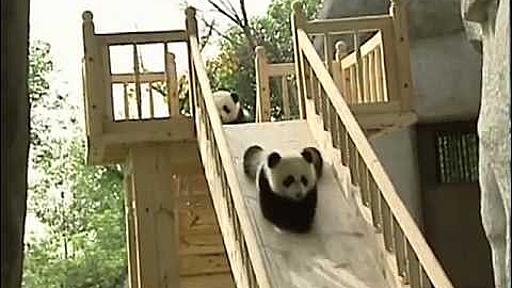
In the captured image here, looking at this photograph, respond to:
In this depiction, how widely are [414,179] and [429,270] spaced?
4066 mm

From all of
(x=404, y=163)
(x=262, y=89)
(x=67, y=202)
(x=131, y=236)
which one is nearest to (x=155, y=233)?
(x=131, y=236)

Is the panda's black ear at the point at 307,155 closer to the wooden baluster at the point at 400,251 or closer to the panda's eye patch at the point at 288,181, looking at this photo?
the panda's eye patch at the point at 288,181

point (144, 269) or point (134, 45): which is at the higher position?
point (134, 45)

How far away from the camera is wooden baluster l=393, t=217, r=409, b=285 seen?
13.5 ft

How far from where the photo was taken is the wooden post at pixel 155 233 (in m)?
5.55

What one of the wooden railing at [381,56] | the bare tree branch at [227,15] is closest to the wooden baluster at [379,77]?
the wooden railing at [381,56]

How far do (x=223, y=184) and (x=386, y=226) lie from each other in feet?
2.58

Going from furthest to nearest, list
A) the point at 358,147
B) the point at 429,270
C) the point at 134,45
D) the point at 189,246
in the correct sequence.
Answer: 1. the point at 189,246
2. the point at 134,45
3. the point at 358,147
4. the point at 429,270

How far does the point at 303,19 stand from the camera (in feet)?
18.5

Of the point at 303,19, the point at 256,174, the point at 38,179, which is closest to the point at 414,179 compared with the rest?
the point at 303,19

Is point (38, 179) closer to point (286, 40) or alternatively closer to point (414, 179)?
point (286, 40)

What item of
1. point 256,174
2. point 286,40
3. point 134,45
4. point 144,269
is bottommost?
point 144,269

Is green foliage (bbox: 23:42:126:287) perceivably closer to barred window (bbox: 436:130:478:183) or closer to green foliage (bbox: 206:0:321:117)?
green foliage (bbox: 206:0:321:117)

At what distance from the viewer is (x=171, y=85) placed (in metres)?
5.70
